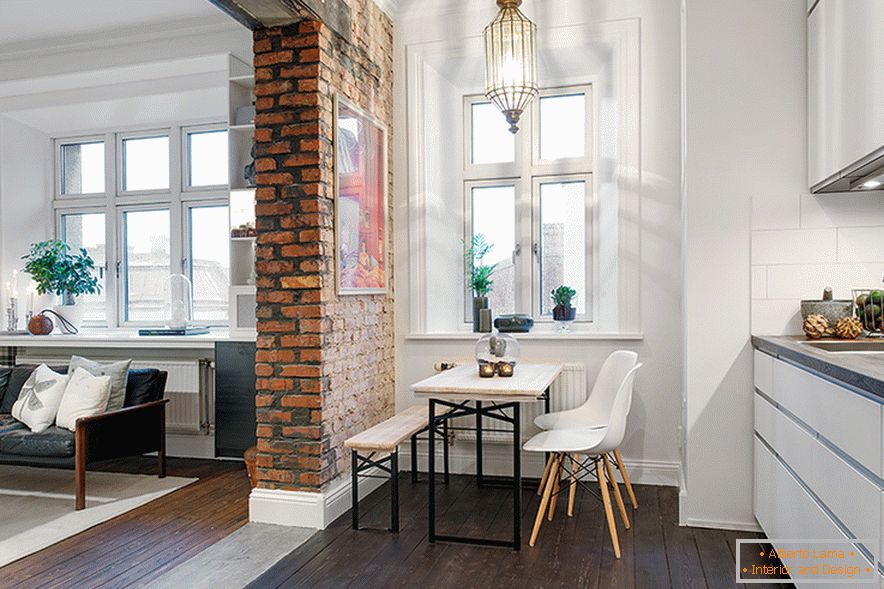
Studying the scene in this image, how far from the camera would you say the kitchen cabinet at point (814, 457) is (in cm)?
175

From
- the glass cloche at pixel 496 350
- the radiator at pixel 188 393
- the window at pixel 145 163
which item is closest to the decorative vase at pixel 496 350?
the glass cloche at pixel 496 350

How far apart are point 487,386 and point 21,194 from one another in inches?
187

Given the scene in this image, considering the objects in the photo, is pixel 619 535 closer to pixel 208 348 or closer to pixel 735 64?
pixel 735 64

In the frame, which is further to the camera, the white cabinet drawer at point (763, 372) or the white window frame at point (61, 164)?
the white window frame at point (61, 164)

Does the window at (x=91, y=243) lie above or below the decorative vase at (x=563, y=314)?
above

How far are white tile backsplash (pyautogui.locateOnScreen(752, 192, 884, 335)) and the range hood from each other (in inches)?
3.7

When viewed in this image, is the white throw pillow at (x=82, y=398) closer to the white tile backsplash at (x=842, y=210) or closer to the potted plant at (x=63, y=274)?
the potted plant at (x=63, y=274)

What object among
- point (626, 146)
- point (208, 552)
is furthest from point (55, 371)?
point (626, 146)

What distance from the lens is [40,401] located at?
13.5 feet

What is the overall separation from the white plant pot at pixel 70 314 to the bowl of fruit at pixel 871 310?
17.6 ft

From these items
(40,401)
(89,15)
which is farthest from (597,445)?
(89,15)

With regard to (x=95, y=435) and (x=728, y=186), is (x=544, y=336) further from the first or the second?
(x=95, y=435)

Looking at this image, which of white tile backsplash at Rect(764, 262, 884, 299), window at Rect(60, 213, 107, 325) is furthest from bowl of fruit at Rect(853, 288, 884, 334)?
window at Rect(60, 213, 107, 325)

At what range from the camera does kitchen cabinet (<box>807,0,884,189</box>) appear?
234cm
